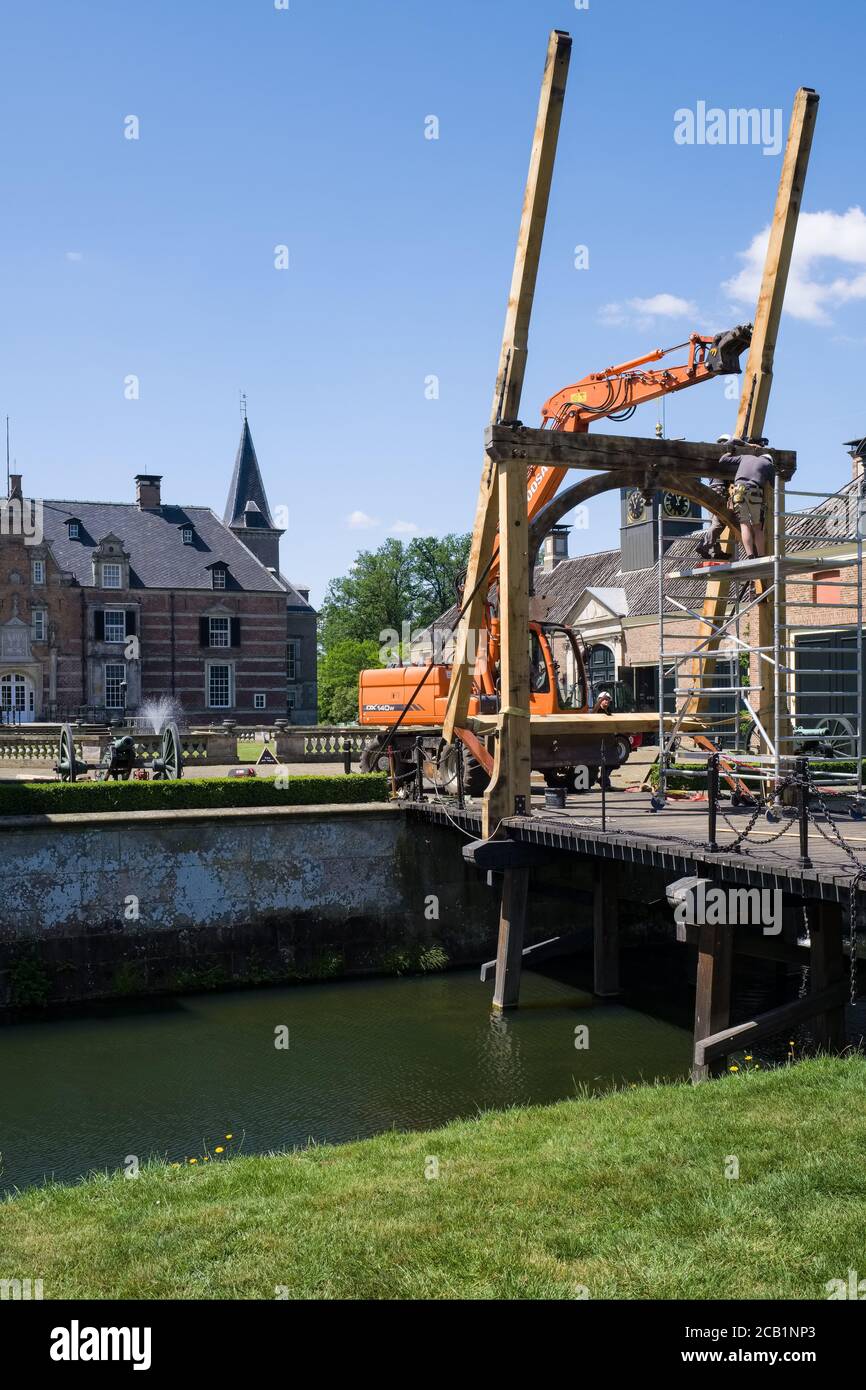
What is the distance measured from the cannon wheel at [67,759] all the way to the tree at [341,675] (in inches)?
1632

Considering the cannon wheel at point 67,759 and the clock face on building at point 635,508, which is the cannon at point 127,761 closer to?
the cannon wheel at point 67,759

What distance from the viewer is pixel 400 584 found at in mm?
83125

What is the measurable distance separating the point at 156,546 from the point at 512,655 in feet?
145

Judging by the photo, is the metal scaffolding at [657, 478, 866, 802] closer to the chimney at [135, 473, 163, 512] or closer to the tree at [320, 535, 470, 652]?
the chimney at [135, 473, 163, 512]

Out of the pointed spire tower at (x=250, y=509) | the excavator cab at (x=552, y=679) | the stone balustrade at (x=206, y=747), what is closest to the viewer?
the excavator cab at (x=552, y=679)

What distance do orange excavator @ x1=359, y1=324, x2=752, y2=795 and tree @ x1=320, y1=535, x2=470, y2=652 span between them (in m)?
61.2

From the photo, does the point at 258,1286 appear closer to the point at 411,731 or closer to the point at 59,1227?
the point at 59,1227

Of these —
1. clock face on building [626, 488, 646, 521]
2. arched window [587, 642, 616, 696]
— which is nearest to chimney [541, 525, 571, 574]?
clock face on building [626, 488, 646, 521]

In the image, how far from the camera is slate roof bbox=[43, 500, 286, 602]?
5506 cm

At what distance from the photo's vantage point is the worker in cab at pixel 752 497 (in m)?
15.8

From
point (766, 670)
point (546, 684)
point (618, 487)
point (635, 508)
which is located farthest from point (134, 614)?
point (618, 487)

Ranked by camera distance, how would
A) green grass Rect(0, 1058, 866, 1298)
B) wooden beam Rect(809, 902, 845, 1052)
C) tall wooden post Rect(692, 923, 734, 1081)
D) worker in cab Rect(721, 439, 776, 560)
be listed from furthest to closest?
worker in cab Rect(721, 439, 776, 560) → tall wooden post Rect(692, 923, 734, 1081) → wooden beam Rect(809, 902, 845, 1052) → green grass Rect(0, 1058, 866, 1298)

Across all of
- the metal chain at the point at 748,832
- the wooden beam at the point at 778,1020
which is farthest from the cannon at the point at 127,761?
the wooden beam at the point at 778,1020

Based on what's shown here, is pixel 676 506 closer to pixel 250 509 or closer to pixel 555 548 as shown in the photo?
pixel 555 548
